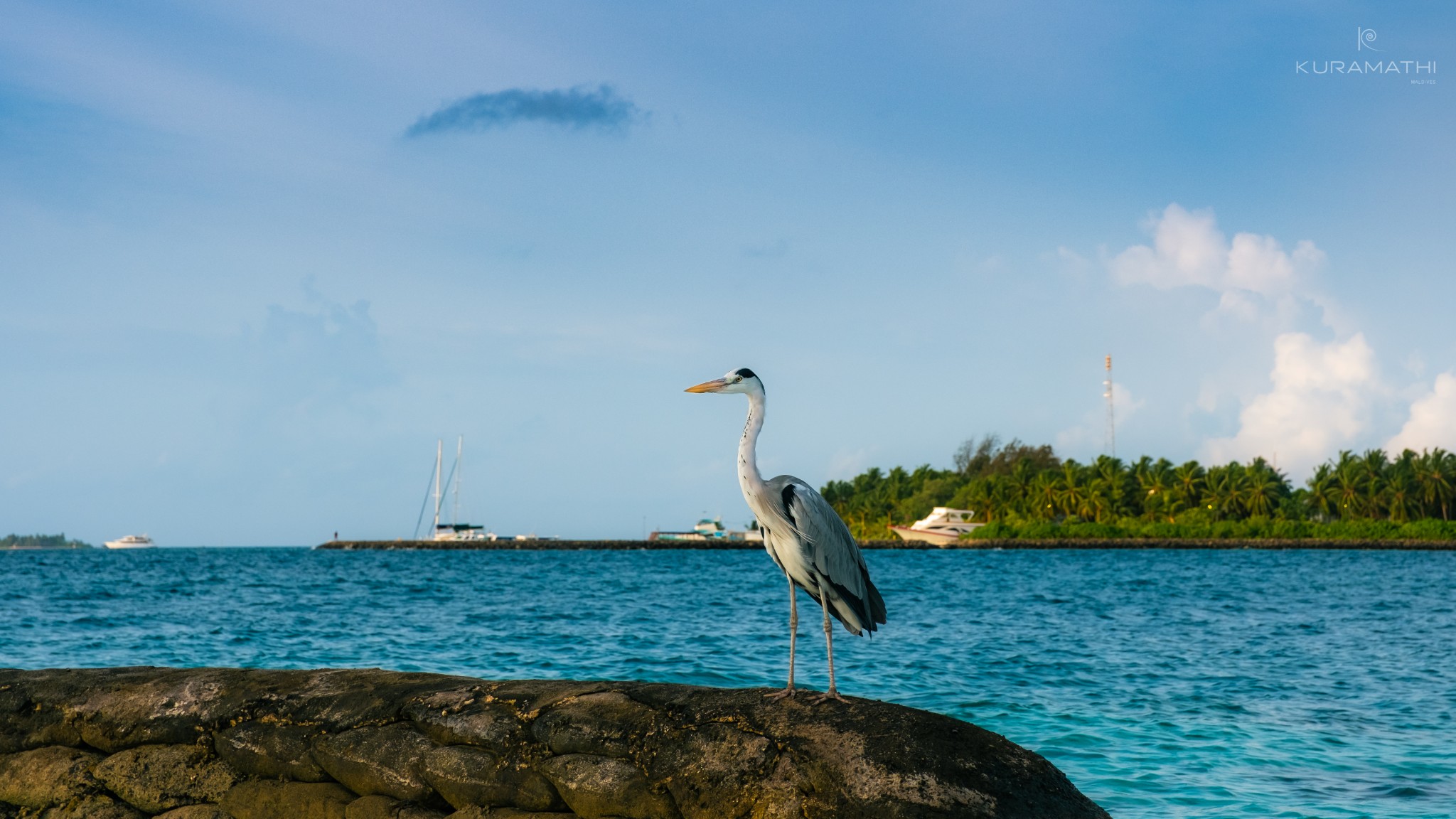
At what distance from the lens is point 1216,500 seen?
4114 inches

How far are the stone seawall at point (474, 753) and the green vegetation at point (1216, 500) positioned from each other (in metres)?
103

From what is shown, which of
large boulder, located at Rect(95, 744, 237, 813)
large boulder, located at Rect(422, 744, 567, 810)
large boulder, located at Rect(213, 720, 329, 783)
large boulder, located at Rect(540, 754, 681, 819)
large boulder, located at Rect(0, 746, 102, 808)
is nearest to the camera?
large boulder, located at Rect(540, 754, 681, 819)

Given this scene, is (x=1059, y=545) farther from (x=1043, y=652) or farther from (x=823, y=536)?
(x=823, y=536)

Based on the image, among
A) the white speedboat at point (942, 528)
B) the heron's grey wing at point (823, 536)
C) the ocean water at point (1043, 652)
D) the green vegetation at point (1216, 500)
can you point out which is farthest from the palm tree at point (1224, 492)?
the heron's grey wing at point (823, 536)

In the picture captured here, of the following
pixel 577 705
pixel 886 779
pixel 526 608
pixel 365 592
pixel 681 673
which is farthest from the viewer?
pixel 365 592

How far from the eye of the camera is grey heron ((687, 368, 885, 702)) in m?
4.87

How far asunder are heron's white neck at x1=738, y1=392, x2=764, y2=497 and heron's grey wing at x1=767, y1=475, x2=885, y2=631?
0.08m

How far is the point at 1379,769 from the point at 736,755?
769cm

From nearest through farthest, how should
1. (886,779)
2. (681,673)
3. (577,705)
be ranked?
(886,779) → (577,705) → (681,673)

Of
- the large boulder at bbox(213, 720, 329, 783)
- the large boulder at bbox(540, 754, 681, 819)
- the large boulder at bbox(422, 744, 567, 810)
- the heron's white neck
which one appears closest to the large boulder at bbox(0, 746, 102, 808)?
the large boulder at bbox(213, 720, 329, 783)

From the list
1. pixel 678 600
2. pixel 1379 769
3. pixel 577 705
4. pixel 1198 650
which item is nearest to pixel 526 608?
pixel 678 600

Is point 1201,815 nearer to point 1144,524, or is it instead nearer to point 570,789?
point 570,789

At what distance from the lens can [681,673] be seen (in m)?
14.4

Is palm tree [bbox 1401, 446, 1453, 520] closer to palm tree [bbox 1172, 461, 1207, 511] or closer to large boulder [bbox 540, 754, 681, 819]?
palm tree [bbox 1172, 461, 1207, 511]
